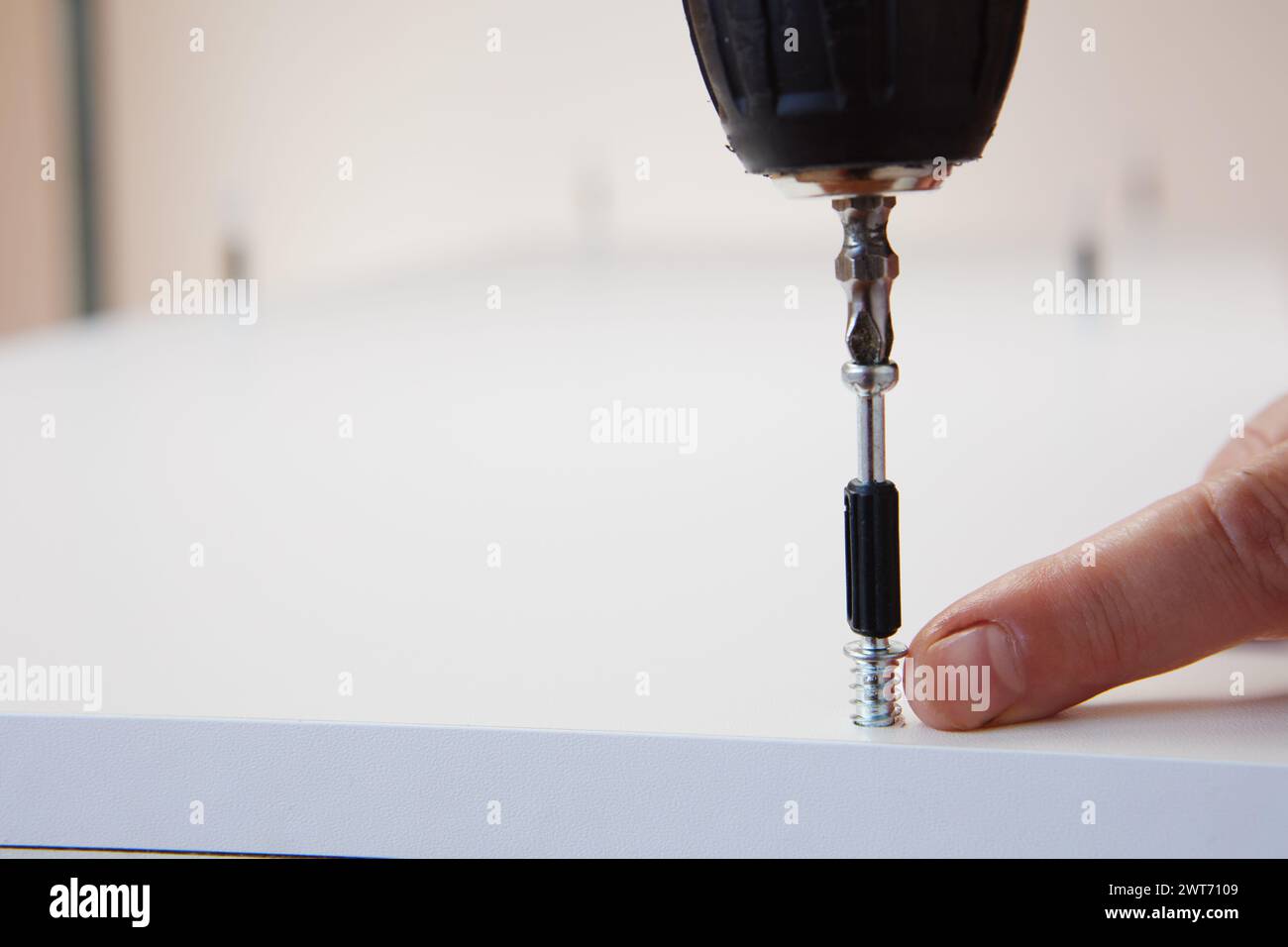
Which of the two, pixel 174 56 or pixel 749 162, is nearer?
pixel 749 162

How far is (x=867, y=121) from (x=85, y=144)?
339cm

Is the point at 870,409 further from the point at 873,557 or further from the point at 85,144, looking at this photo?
the point at 85,144

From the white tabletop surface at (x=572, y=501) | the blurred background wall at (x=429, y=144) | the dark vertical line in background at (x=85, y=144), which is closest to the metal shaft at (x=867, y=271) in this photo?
the white tabletop surface at (x=572, y=501)

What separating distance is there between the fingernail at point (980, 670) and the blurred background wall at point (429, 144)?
261cm

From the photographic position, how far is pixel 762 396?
132 centimetres

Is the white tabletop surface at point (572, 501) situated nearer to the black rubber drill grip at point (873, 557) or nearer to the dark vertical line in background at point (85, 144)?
the black rubber drill grip at point (873, 557)

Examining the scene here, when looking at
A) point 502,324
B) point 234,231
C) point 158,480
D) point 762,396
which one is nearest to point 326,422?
point 158,480

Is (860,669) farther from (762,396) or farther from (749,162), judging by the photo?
(762,396)

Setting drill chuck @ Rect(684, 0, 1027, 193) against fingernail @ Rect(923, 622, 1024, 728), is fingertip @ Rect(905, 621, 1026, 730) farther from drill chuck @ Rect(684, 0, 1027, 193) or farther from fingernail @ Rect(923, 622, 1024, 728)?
drill chuck @ Rect(684, 0, 1027, 193)

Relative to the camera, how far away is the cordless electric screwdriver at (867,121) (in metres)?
0.42

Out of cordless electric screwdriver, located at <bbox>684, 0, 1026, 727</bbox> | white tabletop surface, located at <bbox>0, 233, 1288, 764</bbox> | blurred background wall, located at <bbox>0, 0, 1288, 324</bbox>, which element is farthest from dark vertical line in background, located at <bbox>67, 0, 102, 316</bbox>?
cordless electric screwdriver, located at <bbox>684, 0, 1026, 727</bbox>

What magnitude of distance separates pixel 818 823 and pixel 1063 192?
278 centimetres

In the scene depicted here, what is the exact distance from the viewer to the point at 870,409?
470 mm

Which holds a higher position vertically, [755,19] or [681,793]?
[755,19]
